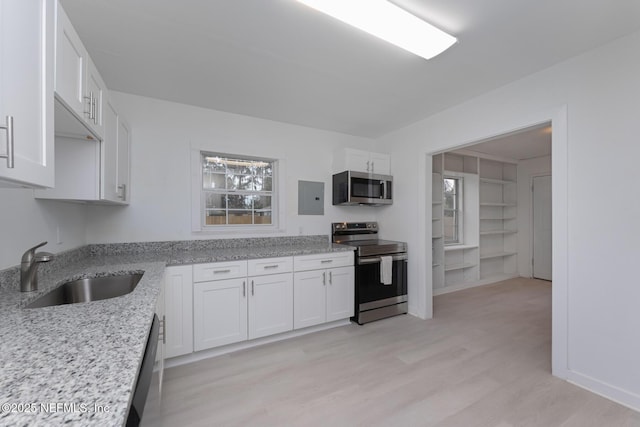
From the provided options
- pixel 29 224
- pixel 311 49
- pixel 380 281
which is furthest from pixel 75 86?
pixel 380 281

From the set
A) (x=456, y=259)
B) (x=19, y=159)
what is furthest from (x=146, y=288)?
(x=456, y=259)

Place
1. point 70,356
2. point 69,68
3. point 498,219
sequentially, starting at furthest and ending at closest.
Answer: point 498,219
point 69,68
point 70,356

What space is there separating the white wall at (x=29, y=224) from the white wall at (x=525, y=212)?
22.6ft

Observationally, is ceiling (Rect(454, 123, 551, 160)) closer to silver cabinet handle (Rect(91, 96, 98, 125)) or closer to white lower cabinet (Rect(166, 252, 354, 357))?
white lower cabinet (Rect(166, 252, 354, 357))

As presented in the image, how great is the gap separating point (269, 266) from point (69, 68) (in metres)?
1.94

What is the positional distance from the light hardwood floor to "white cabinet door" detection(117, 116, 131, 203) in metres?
1.55

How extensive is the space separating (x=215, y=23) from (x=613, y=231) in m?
2.99

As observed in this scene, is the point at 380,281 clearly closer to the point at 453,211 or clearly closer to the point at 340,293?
the point at 340,293

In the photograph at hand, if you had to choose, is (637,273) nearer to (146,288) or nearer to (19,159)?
(146,288)

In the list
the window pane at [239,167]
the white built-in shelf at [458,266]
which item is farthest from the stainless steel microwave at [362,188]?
the white built-in shelf at [458,266]

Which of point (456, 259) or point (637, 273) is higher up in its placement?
point (637, 273)

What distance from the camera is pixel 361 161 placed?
3.50m

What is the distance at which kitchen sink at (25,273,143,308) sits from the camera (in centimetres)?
155

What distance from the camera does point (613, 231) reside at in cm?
A: 181
